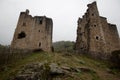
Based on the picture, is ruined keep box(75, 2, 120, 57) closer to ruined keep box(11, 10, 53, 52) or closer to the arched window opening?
ruined keep box(11, 10, 53, 52)

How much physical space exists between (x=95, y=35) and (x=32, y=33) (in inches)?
653

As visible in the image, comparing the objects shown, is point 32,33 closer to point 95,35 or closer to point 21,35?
point 21,35

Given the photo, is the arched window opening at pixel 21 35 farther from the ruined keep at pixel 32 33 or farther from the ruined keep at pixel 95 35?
the ruined keep at pixel 95 35

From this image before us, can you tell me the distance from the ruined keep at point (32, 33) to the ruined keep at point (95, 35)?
9.39m

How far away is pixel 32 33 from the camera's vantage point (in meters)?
40.7

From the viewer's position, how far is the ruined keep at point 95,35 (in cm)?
4012

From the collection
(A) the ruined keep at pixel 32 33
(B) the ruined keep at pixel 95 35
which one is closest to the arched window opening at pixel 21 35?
(A) the ruined keep at pixel 32 33

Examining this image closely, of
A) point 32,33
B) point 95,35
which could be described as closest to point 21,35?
point 32,33

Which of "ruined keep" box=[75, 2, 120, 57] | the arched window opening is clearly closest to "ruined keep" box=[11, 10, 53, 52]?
the arched window opening

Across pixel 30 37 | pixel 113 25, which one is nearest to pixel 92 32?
pixel 113 25

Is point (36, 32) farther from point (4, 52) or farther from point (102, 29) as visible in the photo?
point (102, 29)

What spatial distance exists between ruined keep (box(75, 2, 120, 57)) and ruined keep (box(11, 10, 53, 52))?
30.8ft

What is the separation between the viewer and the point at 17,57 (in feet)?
110

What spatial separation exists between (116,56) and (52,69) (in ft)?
56.5
